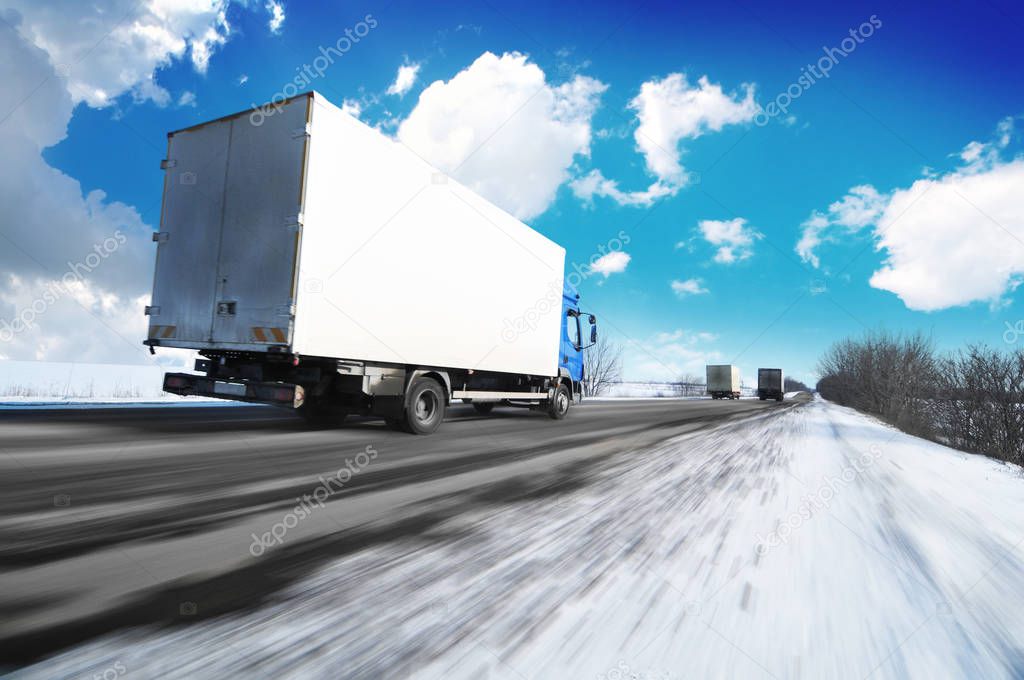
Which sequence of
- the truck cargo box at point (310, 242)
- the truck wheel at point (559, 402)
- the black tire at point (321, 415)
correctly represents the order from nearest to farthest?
1. the truck cargo box at point (310, 242)
2. the black tire at point (321, 415)
3. the truck wheel at point (559, 402)

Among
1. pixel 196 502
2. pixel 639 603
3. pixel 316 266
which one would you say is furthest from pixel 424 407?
pixel 639 603

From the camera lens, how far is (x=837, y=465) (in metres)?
5.84

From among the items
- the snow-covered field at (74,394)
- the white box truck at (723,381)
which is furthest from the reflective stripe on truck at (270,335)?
the white box truck at (723,381)

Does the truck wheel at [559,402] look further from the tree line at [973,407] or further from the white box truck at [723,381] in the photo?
the white box truck at [723,381]

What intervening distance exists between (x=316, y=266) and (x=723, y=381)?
43276mm

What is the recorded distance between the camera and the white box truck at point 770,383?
4728cm

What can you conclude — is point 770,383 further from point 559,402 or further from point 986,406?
point 559,402

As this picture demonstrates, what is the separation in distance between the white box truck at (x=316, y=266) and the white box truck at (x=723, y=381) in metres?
39.8

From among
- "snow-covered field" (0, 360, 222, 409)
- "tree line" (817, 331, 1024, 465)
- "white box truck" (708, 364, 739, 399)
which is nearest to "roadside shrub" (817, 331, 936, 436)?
"tree line" (817, 331, 1024, 465)

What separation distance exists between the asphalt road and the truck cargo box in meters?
1.47

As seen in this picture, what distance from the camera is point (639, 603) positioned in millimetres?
1942

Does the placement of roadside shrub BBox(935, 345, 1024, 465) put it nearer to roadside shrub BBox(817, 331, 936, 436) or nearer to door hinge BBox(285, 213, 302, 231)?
roadside shrub BBox(817, 331, 936, 436)

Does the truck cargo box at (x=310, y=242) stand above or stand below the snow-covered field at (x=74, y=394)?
above

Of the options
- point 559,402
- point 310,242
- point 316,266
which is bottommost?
point 559,402
